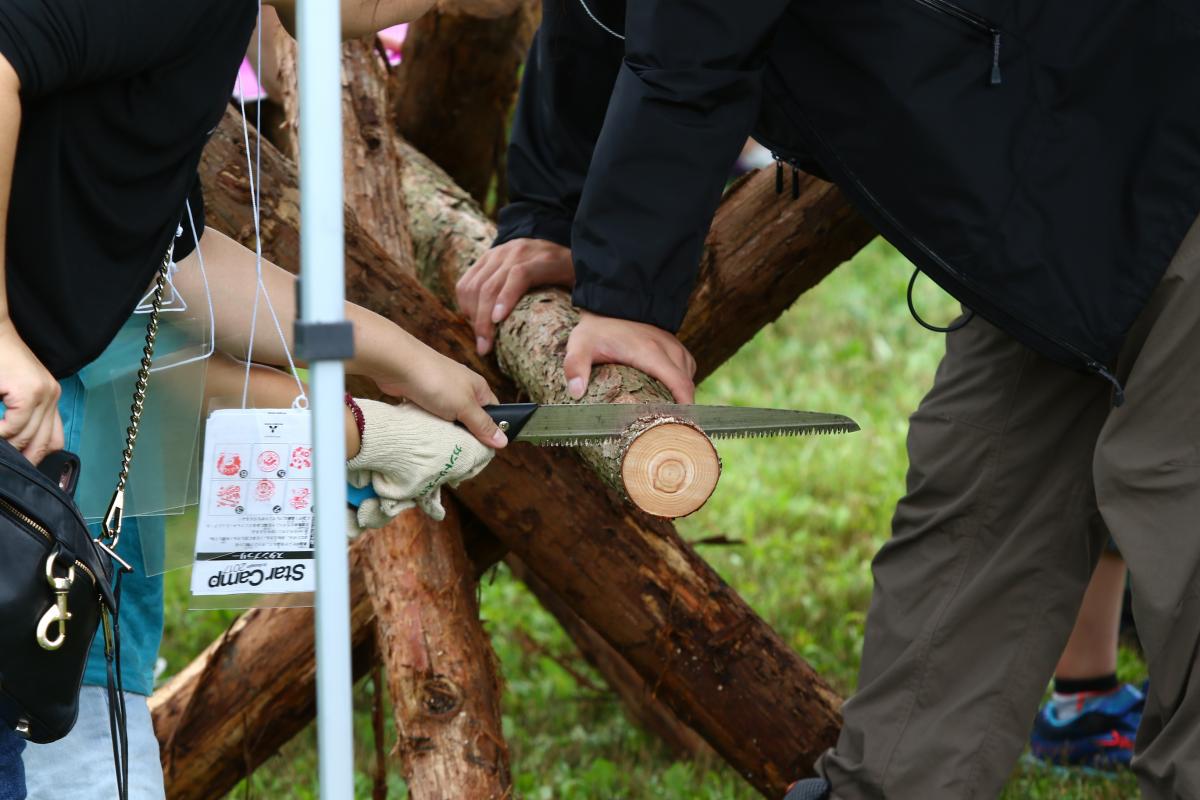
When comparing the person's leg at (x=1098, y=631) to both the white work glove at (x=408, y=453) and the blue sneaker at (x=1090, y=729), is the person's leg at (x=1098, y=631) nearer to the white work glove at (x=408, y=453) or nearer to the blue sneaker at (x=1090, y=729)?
the blue sneaker at (x=1090, y=729)

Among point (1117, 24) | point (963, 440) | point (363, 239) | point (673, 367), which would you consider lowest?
point (963, 440)

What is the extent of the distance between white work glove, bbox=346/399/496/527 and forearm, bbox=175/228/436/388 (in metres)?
0.07

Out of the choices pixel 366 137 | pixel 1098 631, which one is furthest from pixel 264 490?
pixel 1098 631

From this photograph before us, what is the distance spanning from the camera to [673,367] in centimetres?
202

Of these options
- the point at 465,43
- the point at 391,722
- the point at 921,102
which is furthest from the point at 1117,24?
the point at 391,722

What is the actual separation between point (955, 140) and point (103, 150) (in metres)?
1.12

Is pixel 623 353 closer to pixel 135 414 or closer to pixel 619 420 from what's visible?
pixel 619 420

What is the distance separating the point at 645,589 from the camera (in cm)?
265

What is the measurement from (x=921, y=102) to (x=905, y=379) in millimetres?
4500

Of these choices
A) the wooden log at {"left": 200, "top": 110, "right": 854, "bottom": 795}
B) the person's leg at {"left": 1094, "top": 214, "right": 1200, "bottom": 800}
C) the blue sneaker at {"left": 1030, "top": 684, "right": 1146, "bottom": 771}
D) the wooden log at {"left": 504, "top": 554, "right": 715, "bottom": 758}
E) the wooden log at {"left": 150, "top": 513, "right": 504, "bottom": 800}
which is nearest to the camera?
the person's leg at {"left": 1094, "top": 214, "right": 1200, "bottom": 800}

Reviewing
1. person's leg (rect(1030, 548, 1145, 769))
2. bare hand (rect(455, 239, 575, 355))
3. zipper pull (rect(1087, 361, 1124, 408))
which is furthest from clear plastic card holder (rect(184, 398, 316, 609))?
person's leg (rect(1030, 548, 1145, 769))

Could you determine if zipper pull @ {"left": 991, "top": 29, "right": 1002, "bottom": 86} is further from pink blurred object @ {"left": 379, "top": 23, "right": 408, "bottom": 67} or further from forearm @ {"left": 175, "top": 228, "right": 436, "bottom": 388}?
pink blurred object @ {"left": 379, "top": 23, "right": 408, "bottom": 67}

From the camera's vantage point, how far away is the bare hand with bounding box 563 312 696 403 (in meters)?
2.00

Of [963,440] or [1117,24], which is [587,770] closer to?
[963,440]
